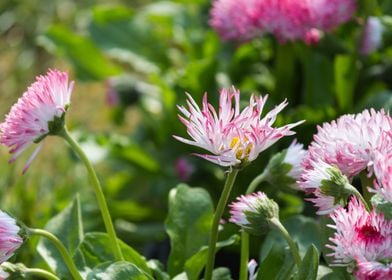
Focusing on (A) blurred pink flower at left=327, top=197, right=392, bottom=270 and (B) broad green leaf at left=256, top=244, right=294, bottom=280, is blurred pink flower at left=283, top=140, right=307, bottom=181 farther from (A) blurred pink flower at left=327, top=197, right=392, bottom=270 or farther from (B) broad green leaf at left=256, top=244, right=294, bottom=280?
(A) blurred pink flower at left=327, top=197, right=392, bottom=270

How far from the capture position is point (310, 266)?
3.30 ft

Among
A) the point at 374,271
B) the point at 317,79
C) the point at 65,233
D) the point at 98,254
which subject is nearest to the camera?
the point at 374,271

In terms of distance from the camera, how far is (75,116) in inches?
126

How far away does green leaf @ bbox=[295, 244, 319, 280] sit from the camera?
3.28ft

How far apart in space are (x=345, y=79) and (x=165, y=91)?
50 cm

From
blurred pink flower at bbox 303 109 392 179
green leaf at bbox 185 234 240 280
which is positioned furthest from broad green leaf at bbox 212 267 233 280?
blurred pink flower at bbox 303 109 392 179

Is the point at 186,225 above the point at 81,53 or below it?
below

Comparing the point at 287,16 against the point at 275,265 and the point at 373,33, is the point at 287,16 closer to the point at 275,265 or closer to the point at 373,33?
the point at 373,33

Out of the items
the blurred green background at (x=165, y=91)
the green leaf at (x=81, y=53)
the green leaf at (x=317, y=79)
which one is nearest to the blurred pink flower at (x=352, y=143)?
the blurred green background at (x=165, y=91)

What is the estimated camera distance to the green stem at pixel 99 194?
3.67 feet

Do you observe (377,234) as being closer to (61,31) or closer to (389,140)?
(389,140)

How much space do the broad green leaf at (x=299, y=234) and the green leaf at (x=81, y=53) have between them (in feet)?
3.87

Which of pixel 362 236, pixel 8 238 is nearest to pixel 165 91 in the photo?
pixel 8 238

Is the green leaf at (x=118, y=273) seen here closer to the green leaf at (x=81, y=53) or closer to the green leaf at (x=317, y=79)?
the green leaf at (x=317, y=79)
